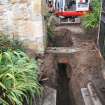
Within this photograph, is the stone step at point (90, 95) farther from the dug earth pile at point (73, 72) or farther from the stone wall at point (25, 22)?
the stone wall at point (25, 22)

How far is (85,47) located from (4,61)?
407 centimetres

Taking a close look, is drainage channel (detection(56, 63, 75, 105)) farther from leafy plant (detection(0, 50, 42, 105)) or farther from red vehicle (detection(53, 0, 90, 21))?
red vehicle (detection(53, 0, 90, 21))

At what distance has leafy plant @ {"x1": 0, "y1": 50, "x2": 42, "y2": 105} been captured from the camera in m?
3.68

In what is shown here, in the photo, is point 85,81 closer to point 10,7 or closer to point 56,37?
point 10,7

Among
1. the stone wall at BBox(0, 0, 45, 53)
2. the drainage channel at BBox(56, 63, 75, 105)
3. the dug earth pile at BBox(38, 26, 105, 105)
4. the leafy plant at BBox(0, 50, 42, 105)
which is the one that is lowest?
the drainage channel at BBox(56, 63, 75, 105)

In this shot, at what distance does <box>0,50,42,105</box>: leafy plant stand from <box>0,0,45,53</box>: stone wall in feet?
7.04

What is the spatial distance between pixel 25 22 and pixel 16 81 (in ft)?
9.92

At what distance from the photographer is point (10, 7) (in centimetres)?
663

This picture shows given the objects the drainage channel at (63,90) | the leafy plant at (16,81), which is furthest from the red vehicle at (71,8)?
the leafy plant at (16,81)

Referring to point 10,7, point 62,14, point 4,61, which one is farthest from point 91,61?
point 62,14

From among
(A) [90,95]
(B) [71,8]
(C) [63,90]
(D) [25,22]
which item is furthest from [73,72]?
(B) [71,8]

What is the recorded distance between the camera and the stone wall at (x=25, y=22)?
6594 mm

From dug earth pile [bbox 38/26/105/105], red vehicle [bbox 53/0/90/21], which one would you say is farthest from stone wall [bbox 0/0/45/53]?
red vehicle [bbox 53/0/90/21]

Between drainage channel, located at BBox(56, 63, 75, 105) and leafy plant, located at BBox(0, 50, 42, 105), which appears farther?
drainage channel, located at BBox(56, 63, 75, 105)
